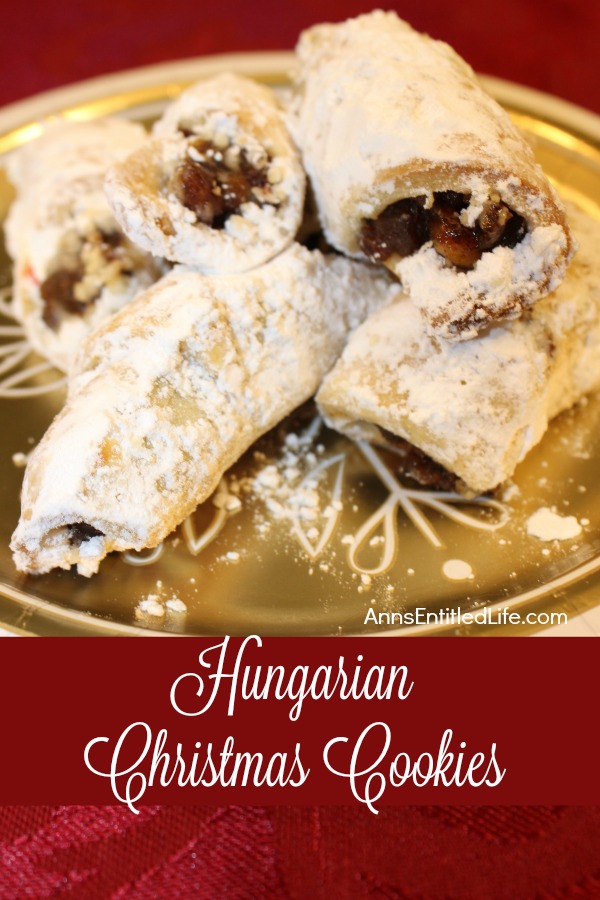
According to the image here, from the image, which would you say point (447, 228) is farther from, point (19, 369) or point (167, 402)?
point (19, 369)

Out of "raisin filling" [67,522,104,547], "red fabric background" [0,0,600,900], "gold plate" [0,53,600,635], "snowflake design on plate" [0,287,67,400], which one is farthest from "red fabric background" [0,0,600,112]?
"red fabric background" [0,0,600,900]

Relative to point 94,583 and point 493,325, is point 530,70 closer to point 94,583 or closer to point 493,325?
point 493,325

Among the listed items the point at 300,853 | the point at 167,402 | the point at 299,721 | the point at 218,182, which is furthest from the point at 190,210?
the point at 300,853

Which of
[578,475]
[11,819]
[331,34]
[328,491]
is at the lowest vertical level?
[11,819]

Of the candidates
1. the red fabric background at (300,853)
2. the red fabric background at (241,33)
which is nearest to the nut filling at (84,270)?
the red fabric background at (300,853)

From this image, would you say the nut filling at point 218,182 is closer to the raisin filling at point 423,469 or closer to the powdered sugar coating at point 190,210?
the powdered sugar coating at point 190,210

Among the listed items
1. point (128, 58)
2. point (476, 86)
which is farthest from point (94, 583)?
point (128, 58)

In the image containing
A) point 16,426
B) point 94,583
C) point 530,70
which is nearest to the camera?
point 94,583
